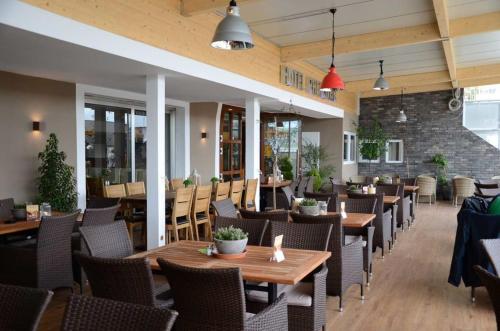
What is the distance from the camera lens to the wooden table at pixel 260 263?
255cm

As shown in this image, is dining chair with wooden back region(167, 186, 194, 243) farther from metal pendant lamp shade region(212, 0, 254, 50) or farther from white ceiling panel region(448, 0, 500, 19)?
white ceiling panel region(448, 0, 500, 19)

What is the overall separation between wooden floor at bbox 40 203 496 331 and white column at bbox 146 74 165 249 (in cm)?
150

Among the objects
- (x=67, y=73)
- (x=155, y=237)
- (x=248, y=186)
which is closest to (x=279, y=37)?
(x=248, y=186)

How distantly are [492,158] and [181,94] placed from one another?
32.8ft

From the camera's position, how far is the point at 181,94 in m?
8.00

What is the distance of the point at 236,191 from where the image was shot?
7566 mm

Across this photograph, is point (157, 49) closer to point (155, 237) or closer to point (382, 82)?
point (155, 237)

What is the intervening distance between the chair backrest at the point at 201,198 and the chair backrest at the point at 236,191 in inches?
25.5

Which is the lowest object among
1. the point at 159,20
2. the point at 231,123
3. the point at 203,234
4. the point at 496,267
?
the point at 203,234

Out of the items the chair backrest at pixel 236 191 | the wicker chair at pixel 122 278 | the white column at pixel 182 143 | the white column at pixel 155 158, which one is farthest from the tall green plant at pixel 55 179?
the wicker chair at pixel 122 278

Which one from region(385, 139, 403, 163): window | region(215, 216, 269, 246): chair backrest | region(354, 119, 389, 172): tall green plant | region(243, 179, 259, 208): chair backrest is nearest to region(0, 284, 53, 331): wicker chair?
region(215, 216, 269, 246): chair backrest

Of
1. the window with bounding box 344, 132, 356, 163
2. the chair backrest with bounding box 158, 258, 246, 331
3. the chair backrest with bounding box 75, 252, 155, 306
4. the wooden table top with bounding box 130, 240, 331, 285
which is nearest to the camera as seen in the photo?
the chair backrest with bounding box 158, 258, 246, 331

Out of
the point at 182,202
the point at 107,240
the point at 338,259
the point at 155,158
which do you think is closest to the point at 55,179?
the point at 155,158

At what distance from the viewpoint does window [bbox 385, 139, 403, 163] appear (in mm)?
14475
